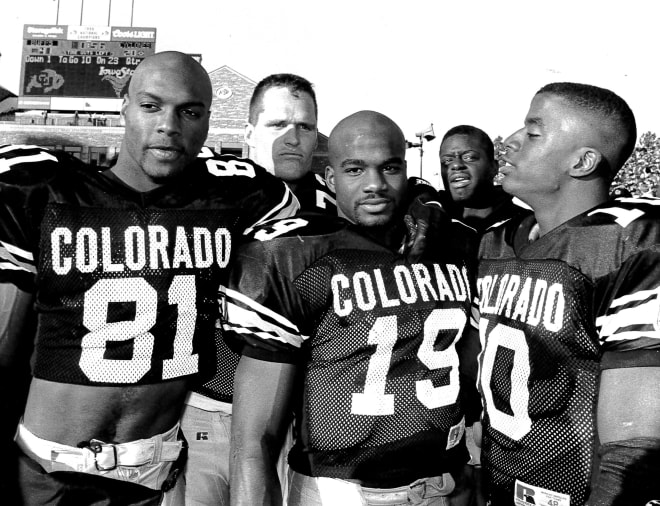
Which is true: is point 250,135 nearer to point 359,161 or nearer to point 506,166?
point 359,161

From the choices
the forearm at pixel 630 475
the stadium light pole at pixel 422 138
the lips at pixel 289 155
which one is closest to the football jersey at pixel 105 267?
the lips at pixel 289 155

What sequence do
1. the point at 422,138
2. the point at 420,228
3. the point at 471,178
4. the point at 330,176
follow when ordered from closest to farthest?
the point at 420,228, the point at 330,176, the point at 471,178, the point at 422,138

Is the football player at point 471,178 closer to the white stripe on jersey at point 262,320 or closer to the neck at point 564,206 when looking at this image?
the neck at point 564,206

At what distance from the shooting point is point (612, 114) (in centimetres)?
222

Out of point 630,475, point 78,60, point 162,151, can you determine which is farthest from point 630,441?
point 78,60

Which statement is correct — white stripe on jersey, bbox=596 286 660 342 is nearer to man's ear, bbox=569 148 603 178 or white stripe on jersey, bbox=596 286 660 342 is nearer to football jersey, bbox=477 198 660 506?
football jersey, bbox=477 198 660 506

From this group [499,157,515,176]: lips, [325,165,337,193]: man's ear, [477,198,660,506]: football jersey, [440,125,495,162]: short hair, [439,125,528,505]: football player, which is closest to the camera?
[477,198,660,506]: football jersey

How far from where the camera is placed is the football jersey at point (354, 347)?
2203mm

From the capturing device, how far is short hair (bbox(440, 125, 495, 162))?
4.83 metres

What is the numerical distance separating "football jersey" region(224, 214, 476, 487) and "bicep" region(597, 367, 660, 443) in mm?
645

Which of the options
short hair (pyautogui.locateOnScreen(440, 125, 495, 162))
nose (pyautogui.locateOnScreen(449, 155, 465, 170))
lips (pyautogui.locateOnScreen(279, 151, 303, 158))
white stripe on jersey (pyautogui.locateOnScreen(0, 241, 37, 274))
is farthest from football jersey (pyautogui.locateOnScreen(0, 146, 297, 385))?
short hair (pyautogui.locateOnScreen(440, 125, 495, 162))

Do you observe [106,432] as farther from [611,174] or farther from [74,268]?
[611,174]

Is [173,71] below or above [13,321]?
above

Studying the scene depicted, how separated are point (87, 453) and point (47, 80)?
3246 centimetres
